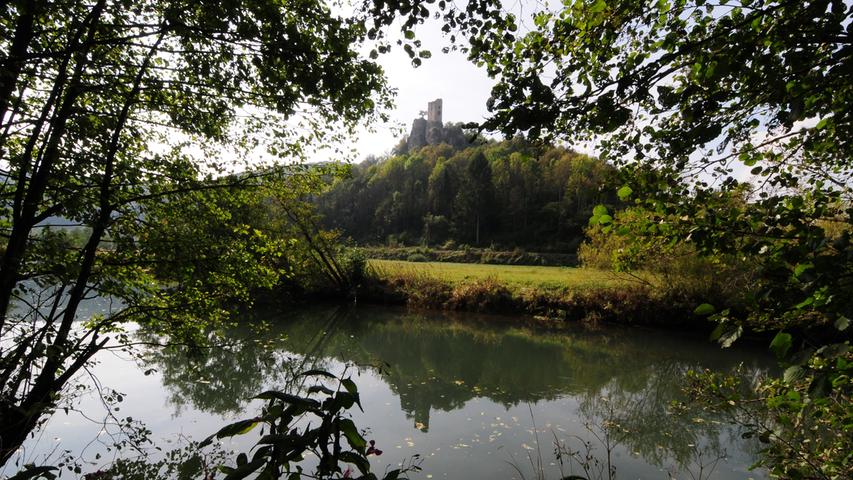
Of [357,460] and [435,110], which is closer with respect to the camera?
[357,460]

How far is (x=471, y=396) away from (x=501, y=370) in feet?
7.77

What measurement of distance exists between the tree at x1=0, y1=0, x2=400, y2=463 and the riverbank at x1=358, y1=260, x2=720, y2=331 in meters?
15.1

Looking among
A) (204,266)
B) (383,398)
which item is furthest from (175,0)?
(383,398)

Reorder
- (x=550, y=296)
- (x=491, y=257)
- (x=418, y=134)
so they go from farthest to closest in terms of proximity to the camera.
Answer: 1. (x=418, y=134)
2. (x=491, y=257)
3. (x=550, y=296)

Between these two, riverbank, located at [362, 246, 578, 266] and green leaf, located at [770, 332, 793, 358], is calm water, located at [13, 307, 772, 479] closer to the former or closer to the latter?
green leaf, located at [770, 332, 793, 358]

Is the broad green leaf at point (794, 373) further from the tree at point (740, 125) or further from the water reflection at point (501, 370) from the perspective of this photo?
the water reflection at point (501, 370)

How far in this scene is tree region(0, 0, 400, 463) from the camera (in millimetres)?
2908

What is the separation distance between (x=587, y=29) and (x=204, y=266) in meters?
3.86

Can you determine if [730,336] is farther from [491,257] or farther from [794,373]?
[491,257]

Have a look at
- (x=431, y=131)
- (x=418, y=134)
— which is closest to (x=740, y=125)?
(x=431, y=131)

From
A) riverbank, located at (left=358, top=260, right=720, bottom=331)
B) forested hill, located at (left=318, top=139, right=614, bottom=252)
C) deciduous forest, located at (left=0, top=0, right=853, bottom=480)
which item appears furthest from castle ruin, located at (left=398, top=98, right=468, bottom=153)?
deciduous forest, located at (left=0, top=0, right=853, bottom=480)

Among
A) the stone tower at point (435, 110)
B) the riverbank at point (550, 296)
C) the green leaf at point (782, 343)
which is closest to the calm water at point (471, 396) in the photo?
the riverbank at point (550, 296)

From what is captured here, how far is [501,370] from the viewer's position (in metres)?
11.3

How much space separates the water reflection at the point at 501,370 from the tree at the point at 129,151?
1284mm
